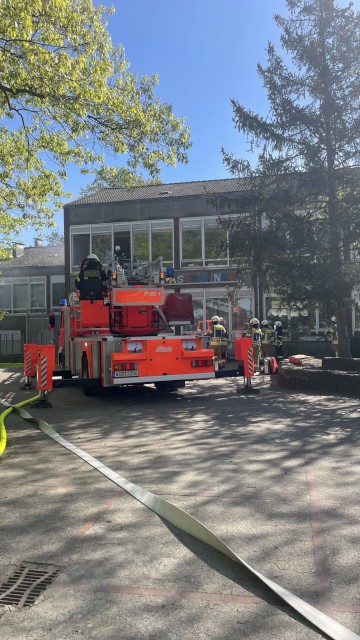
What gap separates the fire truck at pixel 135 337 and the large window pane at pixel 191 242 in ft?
46.9

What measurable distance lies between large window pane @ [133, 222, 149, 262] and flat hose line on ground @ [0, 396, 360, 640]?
1991cm

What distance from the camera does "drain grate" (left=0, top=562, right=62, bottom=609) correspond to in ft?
9.61

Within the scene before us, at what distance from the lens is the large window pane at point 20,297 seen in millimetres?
32062

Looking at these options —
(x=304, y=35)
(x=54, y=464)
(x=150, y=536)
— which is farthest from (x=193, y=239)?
(x=150, y=536)

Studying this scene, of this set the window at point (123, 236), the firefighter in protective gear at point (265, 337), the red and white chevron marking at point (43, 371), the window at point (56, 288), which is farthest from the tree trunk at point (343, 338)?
the window at point (56, 288)

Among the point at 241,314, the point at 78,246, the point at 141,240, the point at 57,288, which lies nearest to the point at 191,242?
the point at 141,240

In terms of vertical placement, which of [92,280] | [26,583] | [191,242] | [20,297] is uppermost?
[191,242]

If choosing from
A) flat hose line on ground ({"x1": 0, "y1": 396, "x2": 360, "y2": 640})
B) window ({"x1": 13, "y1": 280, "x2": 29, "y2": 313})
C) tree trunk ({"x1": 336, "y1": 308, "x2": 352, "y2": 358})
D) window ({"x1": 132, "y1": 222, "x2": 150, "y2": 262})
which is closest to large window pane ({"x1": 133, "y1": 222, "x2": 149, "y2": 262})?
window ({"x1": 132, "y1": 222, "x2": 150, "y2": 262})

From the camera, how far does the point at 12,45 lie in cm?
909

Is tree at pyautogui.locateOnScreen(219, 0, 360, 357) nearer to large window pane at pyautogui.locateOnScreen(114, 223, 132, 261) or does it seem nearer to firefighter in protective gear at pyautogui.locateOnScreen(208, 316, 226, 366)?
firefighter in protective gear at pyautogui.locateOnScreen(208, 316, 226, 366)

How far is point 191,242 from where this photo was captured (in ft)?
83.8

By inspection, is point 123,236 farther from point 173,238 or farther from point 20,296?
point 20,296

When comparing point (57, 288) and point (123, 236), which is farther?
point (57, 288)

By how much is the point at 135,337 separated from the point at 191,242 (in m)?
15.8
